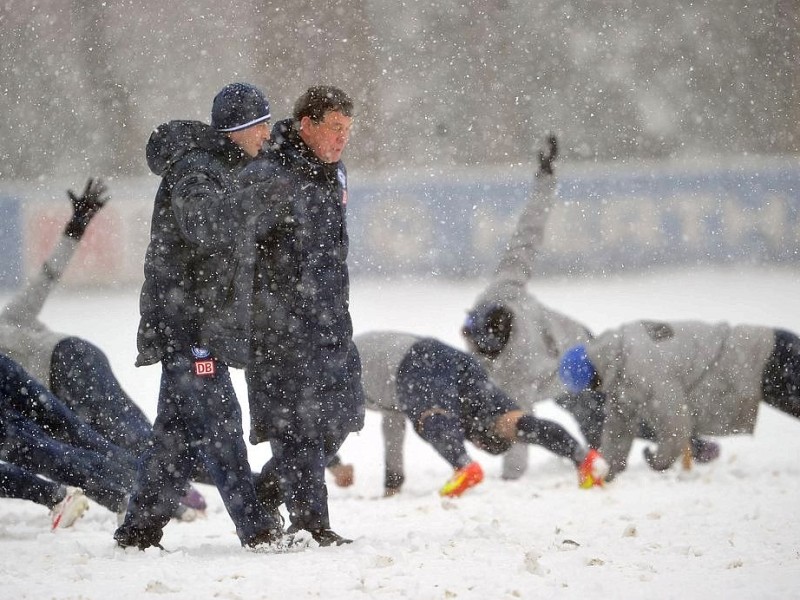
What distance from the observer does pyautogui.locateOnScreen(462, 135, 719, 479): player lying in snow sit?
5230 mm

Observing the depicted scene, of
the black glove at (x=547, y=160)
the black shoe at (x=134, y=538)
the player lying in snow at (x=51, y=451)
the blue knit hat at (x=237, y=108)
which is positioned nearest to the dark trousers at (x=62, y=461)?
the player lying in snow at (x=51, y=451)

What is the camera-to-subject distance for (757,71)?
1529 cm

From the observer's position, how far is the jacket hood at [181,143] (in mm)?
3162

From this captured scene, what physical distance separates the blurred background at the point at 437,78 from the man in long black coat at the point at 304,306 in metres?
9.24

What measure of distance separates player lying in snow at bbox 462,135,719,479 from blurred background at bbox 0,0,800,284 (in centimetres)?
707

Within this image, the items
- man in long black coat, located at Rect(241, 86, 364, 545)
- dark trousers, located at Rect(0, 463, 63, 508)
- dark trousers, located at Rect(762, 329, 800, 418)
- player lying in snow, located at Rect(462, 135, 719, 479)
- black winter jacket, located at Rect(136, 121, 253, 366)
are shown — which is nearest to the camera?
black winter jacket, located at Rect(136, 121, 253, 366)

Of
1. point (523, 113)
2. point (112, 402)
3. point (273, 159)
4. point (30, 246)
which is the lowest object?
point (112, 402)

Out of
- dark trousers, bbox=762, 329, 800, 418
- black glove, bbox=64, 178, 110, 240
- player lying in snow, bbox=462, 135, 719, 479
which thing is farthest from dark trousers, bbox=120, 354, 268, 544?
dark trousers, bbox=762, 329, 800, 418

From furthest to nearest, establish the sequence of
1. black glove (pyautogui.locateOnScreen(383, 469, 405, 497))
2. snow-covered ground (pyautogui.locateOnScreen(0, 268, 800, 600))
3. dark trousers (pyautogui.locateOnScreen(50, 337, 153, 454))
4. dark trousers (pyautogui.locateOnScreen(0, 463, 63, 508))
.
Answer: black glove (pyautogui.locateOnScreen(383, 469, 405, 497))
dark trousers (pyautogui.locateOnScreen(50, 337, 153, 454))
dark trousers (pyautogui.locateOnScreen(0, 463, 63, 508))
snow-covered ground (pyautogui.locateOnScreen(0, 268, 800, 600))

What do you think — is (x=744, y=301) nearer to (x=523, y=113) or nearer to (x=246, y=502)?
(x=523, y=113)

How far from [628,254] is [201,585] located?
395 inches

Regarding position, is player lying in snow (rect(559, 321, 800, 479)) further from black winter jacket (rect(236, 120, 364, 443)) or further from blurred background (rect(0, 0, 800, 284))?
blurred background (rect(0, 0, 800, 284))

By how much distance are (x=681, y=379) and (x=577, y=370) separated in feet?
1.53

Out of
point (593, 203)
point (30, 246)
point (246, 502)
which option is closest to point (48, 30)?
point (30, 246)
